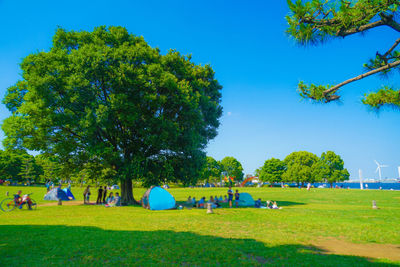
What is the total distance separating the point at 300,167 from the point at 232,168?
101 feet

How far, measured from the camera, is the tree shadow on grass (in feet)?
24.5

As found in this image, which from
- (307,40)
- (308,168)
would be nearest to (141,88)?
(307,40)

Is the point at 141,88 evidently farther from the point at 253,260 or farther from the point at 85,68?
the point at 253,260

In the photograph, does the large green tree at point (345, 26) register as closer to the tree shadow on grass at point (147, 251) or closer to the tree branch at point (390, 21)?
the tree branch at point (390, 21)

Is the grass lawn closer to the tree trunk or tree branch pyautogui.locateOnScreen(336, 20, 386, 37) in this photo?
tree branch pyautogui.locateOnScreen(336, 20, 386, 37)

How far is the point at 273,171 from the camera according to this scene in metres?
104

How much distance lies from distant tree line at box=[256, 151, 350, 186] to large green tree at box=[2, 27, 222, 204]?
252 feet

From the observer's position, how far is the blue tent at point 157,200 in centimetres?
2250

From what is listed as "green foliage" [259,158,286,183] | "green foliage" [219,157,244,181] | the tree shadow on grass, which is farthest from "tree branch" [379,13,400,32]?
"green foliage" [219,157,244,181]

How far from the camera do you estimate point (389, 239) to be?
10664mm

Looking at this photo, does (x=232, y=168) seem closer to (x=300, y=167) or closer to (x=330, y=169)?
(x=300, y=167)

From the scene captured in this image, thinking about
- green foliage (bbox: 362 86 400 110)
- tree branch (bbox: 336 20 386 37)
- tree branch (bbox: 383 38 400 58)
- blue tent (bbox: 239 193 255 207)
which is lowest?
blue tent (bbox: 239 193 255 207)

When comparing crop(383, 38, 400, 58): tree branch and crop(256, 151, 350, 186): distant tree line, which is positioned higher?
crop(383, 38, 400, 58): tree branch

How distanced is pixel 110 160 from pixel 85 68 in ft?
29.2
